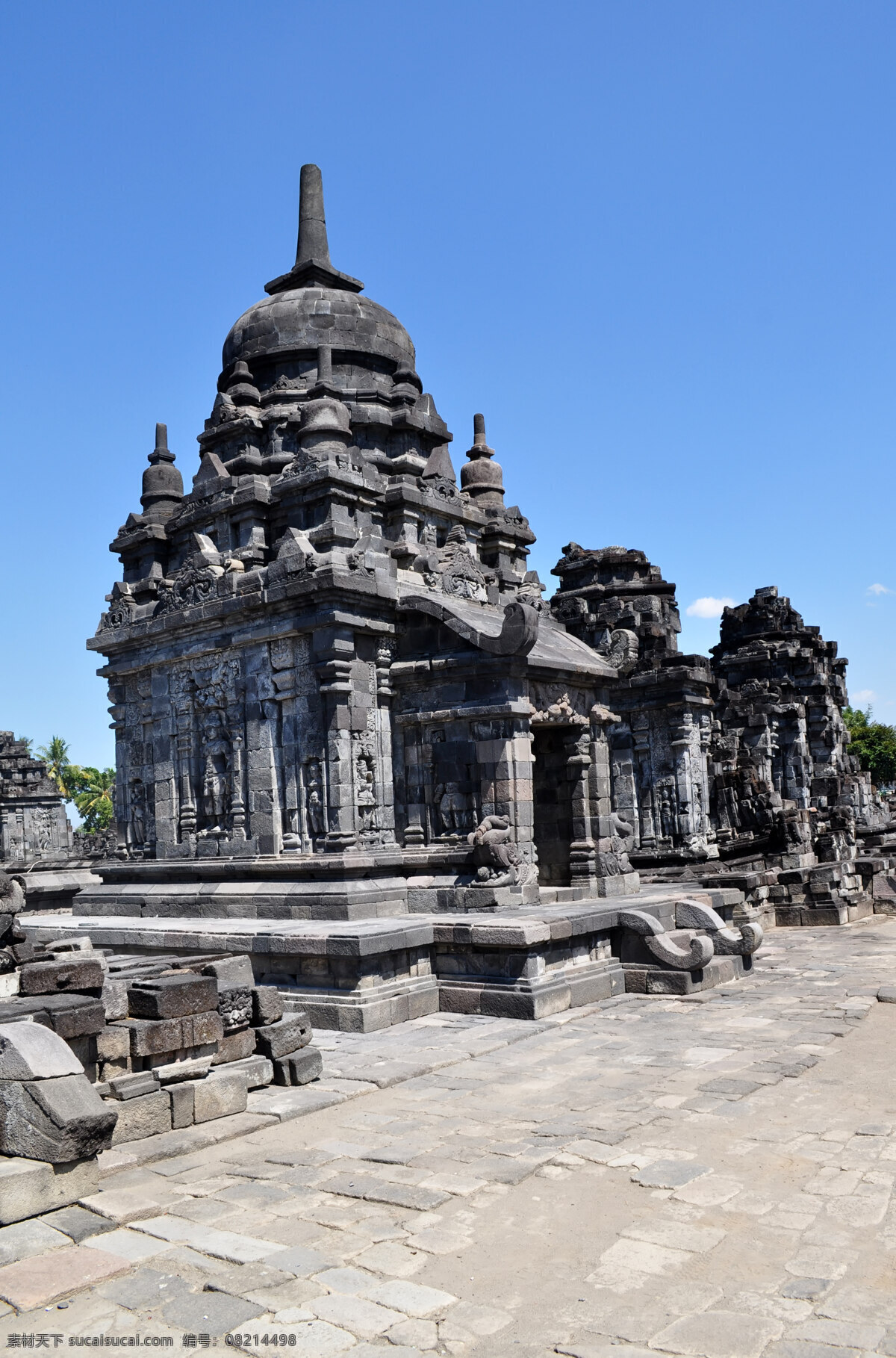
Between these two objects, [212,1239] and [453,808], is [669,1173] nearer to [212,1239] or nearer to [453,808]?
[212,1239]

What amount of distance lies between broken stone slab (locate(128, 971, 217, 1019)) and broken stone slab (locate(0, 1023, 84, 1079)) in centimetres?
116

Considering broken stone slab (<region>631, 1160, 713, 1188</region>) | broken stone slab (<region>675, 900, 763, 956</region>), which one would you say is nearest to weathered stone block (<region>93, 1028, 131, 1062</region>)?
broken stone slab (<region>631, 1160, 713, 1188</region>)

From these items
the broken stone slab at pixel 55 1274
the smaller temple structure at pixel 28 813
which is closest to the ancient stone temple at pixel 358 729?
the broken stone slab at pixel 55 1274

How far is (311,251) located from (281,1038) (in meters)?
14.0

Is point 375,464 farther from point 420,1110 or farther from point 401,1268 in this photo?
point 401,1268

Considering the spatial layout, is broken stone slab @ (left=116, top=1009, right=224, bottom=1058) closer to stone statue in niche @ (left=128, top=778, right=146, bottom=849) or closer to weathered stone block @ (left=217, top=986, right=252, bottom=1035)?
weathered stone block @ (left=217, top=986, right=252, bottom=1035)

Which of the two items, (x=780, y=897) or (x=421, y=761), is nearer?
(x=421, y=761)

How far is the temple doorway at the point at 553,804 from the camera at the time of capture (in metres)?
14.8

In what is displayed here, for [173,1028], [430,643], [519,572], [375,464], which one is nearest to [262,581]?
[430,643]

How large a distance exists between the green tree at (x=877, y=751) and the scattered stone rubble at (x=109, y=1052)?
53891 mm

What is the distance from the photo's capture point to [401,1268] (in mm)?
4965

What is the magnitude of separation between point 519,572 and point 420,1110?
11.0m

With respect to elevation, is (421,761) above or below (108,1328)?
above

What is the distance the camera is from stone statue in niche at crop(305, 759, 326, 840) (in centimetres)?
1278
